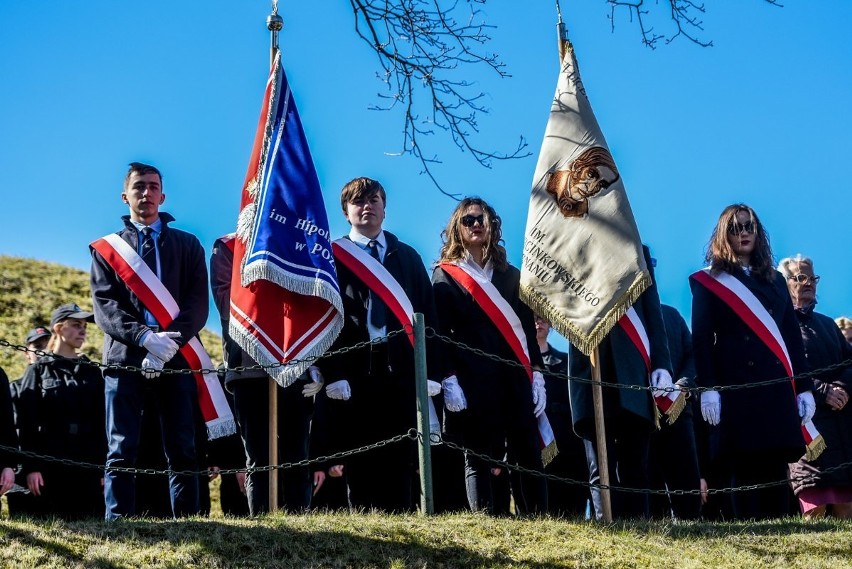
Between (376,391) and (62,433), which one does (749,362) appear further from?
(62,433)

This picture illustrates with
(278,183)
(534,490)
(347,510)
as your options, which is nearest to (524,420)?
(534,490)

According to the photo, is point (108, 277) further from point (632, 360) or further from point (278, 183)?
point (632, 360)

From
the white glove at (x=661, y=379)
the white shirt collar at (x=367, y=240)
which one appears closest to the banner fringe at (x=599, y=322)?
the white glove at (x=661, y=379)

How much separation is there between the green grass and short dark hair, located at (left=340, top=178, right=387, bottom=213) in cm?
226

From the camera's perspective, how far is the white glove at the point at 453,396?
8.19 metres

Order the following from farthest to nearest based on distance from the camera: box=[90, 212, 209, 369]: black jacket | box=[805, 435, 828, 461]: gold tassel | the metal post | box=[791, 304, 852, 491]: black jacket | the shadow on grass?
box=[791, 304, 852, 491]: black jacket < box=[805, 435, 828, 461]: gold tassel < box=[90, 212, 209, 369]: black jacket < the metal post < the shadow on grass

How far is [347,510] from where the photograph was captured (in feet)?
26.2

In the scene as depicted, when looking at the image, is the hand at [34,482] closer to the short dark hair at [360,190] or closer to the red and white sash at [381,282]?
the red and white sash at [381,282]

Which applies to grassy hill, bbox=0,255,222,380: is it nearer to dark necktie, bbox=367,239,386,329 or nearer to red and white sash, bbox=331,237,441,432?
red and white sash, bbox=331,237,441,432

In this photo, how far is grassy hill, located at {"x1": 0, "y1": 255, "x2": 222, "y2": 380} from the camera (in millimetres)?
20688

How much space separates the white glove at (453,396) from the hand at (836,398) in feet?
9.99

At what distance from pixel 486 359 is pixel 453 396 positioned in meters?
0.37

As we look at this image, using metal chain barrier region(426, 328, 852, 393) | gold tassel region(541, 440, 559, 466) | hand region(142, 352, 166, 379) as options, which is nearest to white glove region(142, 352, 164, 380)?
hand region(142, 352, 166, 379)

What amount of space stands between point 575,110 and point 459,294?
175 centimetres
